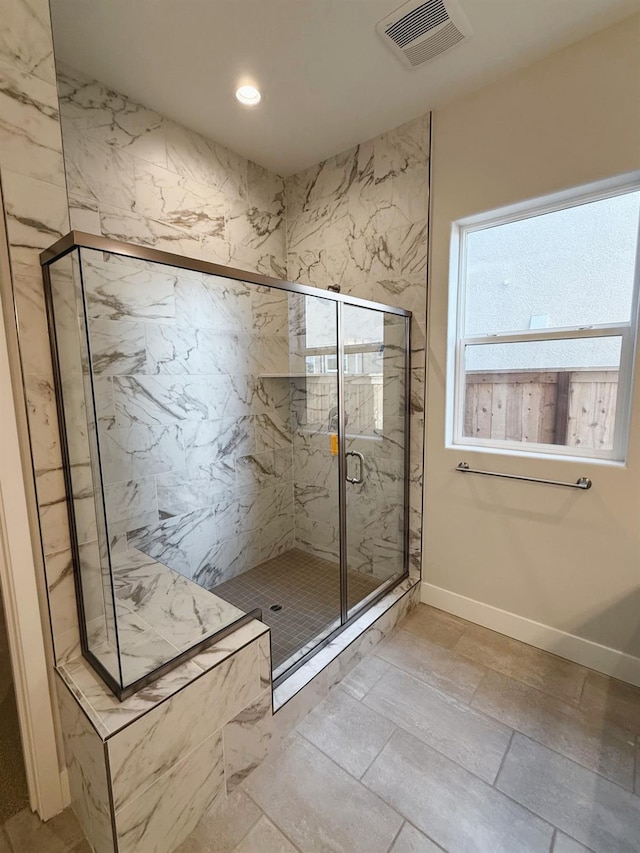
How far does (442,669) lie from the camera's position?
1967mm

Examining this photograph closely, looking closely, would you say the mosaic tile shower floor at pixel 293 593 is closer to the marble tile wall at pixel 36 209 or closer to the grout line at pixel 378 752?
the grout line at pixel 378 752

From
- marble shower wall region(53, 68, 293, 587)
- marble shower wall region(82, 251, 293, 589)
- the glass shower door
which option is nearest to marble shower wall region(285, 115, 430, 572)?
the glass shower door

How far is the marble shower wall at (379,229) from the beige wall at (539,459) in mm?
90

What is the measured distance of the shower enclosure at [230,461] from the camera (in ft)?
4.65

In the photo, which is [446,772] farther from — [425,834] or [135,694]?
[135,694]

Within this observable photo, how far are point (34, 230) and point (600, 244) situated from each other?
233 cm

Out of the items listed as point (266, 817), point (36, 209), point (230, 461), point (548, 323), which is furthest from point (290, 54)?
point (266, 817)

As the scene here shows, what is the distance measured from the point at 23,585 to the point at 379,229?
254 cm

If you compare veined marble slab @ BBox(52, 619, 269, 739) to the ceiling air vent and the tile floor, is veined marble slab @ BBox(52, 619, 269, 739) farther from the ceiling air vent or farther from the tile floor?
the ceiling air vent

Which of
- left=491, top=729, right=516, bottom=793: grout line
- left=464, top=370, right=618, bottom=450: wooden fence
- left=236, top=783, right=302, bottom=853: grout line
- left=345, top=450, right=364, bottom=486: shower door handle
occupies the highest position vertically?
left=464, top=370, right=618, bottom=450: wooden fence

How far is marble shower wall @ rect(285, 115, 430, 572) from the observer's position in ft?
7.53

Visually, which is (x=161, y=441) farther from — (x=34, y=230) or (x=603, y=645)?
(x=603, y=645)

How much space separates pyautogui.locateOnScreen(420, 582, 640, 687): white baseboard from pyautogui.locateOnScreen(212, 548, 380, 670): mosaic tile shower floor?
0.46 meters

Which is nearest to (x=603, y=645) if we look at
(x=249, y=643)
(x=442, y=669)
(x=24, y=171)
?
(x=442, y=669)
